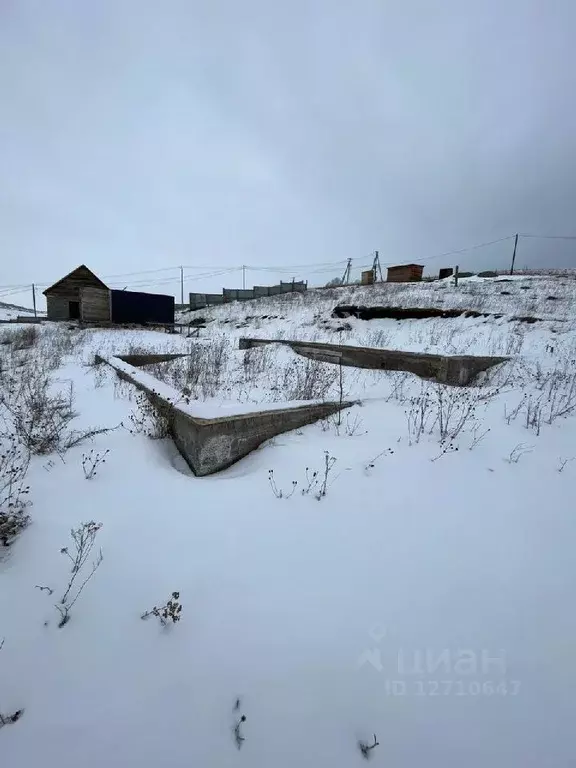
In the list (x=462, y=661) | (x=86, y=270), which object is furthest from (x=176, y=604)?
(x=86, y=270)

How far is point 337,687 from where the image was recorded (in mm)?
1485

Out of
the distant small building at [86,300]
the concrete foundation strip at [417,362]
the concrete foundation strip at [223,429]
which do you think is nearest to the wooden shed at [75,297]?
the distant small building at [86,300]

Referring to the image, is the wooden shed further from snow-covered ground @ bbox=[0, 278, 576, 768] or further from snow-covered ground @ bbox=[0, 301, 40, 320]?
snow-covered ground @ bbox=[0, 278, 576, 768]

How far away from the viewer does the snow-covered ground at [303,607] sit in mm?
1334

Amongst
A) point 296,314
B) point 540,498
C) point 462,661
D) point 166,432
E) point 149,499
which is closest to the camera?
point 462,661

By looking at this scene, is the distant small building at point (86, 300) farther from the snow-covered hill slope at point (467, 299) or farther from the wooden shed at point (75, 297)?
the snow-covered hill slope at point (467, 299)

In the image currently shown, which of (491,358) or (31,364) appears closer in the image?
(491,358)

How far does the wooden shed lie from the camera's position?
71.3 ft

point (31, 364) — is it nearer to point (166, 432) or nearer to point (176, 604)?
point (166, 432)

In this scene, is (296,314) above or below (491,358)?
above

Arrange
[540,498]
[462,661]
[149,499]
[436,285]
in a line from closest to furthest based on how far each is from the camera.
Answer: [462,661], [149,499], [540,498], [436,285]

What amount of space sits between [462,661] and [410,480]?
1.47 m

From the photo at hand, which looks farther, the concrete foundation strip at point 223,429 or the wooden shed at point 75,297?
the wooden shed at point 75,297

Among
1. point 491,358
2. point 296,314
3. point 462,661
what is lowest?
point 462,661
